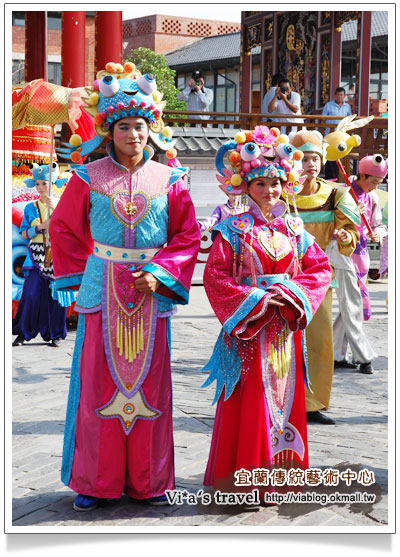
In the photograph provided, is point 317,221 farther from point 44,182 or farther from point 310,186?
point 44,182

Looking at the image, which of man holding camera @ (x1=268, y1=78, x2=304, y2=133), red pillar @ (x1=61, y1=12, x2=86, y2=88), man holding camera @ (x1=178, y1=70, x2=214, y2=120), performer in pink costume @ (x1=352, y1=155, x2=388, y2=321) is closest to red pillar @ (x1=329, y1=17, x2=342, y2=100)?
man holding camera @ (x1=178, y1=70, x2=214, y2=120)

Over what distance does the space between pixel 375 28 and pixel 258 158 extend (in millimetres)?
20128

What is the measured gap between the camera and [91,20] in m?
25.8

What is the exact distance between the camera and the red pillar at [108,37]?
11.7 metres

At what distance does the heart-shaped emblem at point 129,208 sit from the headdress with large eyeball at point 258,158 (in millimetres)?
409

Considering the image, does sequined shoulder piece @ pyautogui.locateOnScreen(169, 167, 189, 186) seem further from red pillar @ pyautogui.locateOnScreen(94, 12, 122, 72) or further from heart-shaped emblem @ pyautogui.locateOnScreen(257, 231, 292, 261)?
red pillar @ pyautogui.locateOnScreen(94, 12, 122, 72)

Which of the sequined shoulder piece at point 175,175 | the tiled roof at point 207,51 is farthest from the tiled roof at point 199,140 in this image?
the tiled roof at point 207,51

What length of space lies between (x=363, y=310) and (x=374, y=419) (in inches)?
90.2

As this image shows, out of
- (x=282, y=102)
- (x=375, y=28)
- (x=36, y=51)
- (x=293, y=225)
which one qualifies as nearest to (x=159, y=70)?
(x=375, y=28)

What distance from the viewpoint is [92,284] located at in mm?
3961

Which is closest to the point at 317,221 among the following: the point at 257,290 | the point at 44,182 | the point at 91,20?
the point at 257,290

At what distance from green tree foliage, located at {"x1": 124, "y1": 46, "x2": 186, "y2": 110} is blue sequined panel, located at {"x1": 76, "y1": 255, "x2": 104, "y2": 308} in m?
22.7

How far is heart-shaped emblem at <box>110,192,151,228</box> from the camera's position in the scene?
12.9ft

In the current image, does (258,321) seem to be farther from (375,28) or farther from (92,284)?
(375,28)
